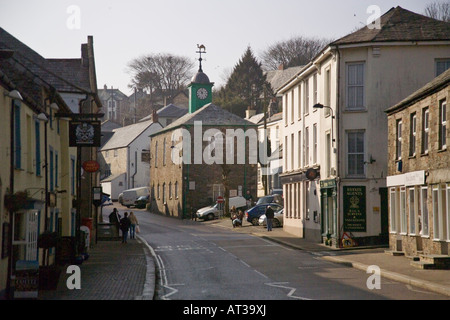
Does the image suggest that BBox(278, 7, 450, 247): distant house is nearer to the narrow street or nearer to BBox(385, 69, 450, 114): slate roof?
the narrow street

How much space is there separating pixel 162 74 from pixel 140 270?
308ft

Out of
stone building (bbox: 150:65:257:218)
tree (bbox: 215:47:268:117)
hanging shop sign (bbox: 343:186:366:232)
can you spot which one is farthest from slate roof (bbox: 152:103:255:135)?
hanging shop sign (bbox: 343:186:366:232)

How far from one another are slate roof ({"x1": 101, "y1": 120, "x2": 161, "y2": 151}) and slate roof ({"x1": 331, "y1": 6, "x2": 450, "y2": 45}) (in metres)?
61.3

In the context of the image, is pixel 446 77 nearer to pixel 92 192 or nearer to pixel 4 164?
pixel 4 164

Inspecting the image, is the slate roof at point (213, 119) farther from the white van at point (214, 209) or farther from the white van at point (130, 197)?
the white van at point (130, 197)

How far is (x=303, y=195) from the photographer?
44.4m

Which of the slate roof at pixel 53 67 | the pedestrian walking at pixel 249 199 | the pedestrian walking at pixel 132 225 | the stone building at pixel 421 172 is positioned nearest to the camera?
the stone building at pixel 421 172

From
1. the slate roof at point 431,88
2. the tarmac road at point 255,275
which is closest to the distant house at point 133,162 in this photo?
the tarmac road at point 255,275

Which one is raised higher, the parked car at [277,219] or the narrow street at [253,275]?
the parked car at [277,219]

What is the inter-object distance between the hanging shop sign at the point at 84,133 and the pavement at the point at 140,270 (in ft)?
14.5

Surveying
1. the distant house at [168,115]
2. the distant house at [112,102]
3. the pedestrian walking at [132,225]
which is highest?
the distant house at [112,102]

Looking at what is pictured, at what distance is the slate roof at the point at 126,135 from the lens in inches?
3797

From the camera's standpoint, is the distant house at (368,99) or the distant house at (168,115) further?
the distant house at (168,115)

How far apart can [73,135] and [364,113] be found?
547 inches
